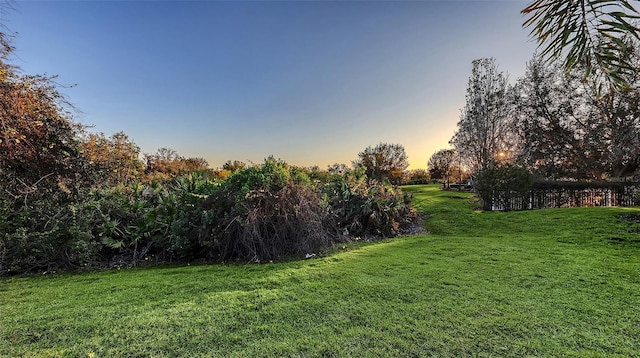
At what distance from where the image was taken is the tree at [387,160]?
25.9 m

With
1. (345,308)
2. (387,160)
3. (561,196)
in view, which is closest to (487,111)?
(561,196)

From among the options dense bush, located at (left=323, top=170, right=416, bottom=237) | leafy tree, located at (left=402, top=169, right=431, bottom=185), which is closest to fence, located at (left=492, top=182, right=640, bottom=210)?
dense bush, located at (left=323, top=170, right=416, bottom=237)

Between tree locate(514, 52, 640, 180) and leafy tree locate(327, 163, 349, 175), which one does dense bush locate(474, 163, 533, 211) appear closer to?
tree locate(514, 52, 640, 180)

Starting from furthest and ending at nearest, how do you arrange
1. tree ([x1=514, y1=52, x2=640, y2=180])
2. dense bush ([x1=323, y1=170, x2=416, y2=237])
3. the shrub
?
tree ([x1=514, y1=52, x2=640, y2=180]) → dense bush ([x1=323, y1=170, x2=416, y2=237]) → the shrub

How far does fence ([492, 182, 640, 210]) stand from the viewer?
10.7 metres

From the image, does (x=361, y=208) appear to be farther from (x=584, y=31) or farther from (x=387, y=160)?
(x=387, y=160)

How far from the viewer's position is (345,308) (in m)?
2.60

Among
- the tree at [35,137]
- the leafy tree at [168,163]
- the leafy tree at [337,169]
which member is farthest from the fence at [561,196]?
the leafy tree at [168,163]

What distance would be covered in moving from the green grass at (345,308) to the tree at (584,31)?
2449 mm

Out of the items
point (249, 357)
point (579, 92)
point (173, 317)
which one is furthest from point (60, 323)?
point (579, 92)

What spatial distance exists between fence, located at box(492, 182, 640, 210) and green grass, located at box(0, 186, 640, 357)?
6951mm

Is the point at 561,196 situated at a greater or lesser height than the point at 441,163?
lesser

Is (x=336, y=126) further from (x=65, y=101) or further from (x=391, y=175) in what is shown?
(x=391, y=175)

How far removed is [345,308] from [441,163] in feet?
114
